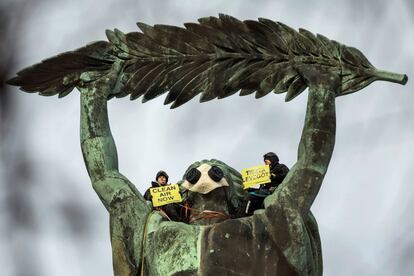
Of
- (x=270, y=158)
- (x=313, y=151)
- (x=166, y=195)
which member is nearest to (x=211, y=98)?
(x=270, y=158)

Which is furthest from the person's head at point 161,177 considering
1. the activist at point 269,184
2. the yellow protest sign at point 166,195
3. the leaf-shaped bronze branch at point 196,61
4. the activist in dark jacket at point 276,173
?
the activist in dark jacket at point 276,173

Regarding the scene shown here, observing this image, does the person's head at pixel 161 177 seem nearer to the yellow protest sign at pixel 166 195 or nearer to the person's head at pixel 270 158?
the yellow protest sign at pixel 166 195

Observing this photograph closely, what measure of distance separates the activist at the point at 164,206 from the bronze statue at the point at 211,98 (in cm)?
19

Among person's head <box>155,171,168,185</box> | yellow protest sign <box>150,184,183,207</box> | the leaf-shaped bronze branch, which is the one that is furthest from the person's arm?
person's head <box>155,171,168,185</box>

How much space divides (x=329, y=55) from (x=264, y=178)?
1263 mm

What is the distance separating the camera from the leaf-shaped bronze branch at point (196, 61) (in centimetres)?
1102

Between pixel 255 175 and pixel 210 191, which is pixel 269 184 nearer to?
pixel 255 175

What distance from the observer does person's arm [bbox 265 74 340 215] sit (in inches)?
409

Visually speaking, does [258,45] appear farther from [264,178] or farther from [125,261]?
[125,261]

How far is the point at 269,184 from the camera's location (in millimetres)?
11062

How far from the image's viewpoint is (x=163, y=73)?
37.2ft

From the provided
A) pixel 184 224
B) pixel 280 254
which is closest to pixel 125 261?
pixel 184 224

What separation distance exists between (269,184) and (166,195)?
987mm

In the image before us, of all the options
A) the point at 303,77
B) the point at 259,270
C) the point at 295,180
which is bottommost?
the point at 259,270
